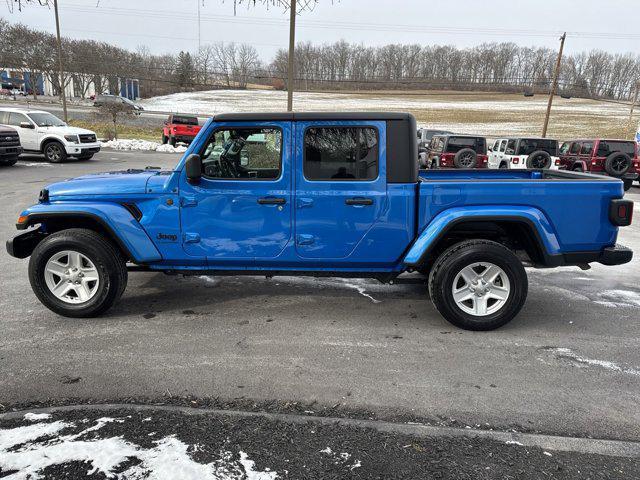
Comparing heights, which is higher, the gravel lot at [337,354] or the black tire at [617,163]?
the black tire at [617,163]

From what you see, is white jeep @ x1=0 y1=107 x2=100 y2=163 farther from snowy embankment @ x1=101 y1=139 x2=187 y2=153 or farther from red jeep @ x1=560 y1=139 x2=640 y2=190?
red jeep @ x1=560 y1=139 x2=640 y2=190

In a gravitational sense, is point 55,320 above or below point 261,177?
below

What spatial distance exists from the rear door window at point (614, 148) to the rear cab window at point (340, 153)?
14.3 m

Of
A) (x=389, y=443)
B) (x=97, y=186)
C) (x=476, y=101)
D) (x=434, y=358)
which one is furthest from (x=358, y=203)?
(x=476, y=101)

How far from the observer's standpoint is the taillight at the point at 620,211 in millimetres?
4107

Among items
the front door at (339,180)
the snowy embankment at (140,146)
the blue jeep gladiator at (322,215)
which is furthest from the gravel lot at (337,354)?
the snowy embankment at (140,146)

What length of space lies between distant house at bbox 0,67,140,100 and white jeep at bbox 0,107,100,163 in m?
50.7

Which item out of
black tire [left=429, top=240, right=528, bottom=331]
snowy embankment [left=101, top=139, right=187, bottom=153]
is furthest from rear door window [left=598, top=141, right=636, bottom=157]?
snowy embankment [left=101, top=139, right=187, bottom=153]

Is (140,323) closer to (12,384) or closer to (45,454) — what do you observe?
(12,384)

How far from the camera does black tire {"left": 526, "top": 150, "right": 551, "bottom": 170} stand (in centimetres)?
1632

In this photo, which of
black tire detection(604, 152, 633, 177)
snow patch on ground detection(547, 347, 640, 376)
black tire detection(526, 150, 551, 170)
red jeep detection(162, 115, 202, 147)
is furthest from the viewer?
red jeep detection(162, 115, 202, 147)

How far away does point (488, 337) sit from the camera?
4188 mm

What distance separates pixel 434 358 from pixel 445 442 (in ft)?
3.68

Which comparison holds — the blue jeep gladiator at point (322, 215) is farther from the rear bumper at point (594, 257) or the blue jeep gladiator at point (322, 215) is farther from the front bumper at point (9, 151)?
the front bumper at point (9, 151)
